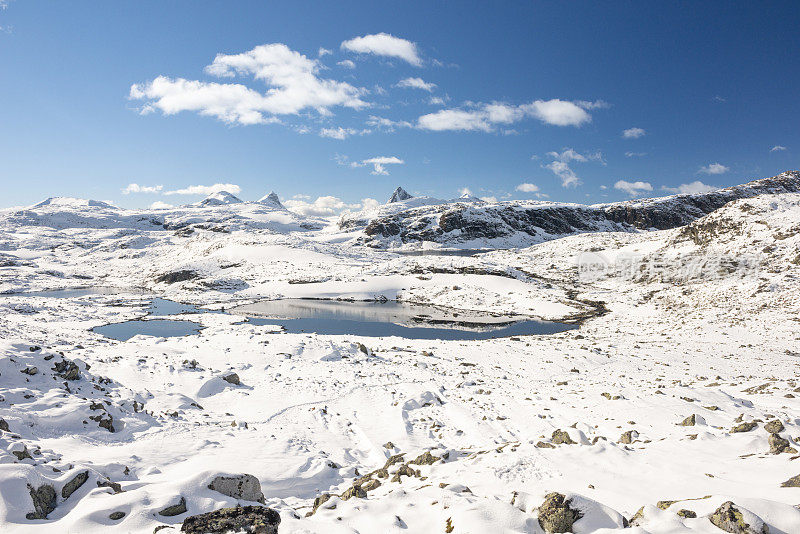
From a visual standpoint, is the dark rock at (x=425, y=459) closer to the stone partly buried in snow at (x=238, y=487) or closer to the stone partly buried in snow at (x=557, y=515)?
the stone partly buried in snow at (x=238, y=487)

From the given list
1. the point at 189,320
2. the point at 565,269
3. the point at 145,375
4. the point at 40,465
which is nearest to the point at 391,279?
the point at 189,320

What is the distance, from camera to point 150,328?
38562mm

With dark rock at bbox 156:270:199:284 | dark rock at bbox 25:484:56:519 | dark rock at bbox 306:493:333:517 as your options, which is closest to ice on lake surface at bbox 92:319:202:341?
dark rock at bbox 156:270:199:284

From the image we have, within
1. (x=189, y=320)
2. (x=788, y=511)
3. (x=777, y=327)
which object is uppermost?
(x=788, y=511)

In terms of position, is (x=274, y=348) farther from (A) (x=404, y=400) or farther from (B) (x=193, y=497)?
(B) (x=193, y=497)

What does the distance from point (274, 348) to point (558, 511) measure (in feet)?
73.3

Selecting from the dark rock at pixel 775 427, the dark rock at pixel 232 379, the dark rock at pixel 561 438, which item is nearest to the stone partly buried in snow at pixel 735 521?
the dark rock at pixel 561 438

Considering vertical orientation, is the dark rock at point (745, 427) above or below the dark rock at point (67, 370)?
above

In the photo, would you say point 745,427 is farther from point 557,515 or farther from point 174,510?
point 174,510

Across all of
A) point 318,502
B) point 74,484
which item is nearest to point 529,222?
point 318,502

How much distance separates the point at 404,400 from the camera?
1631cm

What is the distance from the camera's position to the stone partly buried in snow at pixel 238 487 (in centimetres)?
746

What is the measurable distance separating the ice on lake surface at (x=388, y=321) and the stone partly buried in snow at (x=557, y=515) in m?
31.4

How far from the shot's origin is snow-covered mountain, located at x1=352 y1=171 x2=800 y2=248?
569ft
